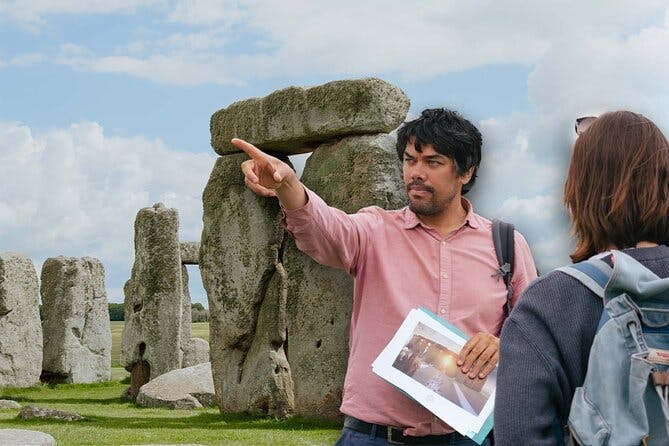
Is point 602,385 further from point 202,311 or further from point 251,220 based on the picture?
point 202,311

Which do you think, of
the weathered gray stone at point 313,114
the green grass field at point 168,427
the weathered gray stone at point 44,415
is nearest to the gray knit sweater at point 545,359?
the green grass field at point 168,427

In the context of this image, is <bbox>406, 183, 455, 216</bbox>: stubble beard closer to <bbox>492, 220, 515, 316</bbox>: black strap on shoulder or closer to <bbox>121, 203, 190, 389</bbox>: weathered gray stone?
<bbox>492, 220, 515, 316</bbox>: black strap on shoulder

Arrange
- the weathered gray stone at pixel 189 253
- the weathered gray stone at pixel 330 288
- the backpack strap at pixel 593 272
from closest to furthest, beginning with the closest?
the backpack strap at pixel 593 272
the weathered gray stone at pixel 330 288
the weathered gray stone at pixel 189 253

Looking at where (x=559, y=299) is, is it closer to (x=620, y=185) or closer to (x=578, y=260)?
(x=578, y=260)

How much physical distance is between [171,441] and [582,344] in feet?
22.9

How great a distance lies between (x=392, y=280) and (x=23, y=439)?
3.48 meters

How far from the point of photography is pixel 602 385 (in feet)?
6.63

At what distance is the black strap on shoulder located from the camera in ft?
11.7

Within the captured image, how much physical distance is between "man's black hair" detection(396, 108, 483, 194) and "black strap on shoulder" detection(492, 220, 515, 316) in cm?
23

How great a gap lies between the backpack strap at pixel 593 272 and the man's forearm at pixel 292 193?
1312 millimetres

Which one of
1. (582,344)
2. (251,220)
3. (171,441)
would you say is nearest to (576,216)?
(582,344)

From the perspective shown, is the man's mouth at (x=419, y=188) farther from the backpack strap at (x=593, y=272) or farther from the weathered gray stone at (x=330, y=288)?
the weathered gray stone at (x=330, y=288)

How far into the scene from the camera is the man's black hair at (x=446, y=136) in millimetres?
3723

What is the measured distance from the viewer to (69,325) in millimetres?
18703
